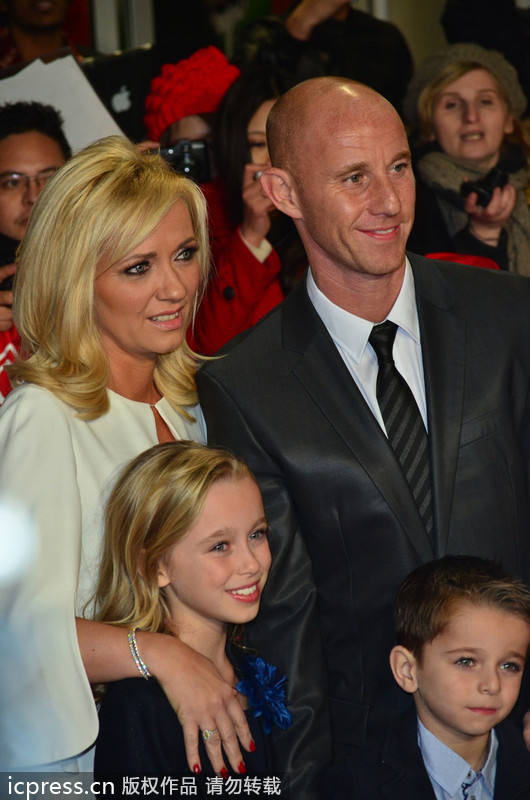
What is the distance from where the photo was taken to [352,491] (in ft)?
6.73

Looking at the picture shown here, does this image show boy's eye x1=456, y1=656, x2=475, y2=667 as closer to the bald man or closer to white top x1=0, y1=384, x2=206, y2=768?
the bald man

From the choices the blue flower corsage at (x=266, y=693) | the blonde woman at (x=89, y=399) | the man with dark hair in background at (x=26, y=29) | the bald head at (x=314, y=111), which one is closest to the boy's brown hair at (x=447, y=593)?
the blue flower corsage at (x=266, y=693)

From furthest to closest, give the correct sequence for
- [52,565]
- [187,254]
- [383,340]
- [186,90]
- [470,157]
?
[470,157] < [186,90] < [187,254] < [383,340] < [52,565]

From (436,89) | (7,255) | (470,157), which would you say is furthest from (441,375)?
(436,89)

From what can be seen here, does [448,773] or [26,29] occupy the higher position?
[26,29]

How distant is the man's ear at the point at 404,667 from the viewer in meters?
2.01

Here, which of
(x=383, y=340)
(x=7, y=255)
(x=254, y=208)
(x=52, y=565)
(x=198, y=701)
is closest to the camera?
(x=198, y=701)

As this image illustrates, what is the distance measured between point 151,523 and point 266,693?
1.21ft

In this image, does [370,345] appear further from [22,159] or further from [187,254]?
[22,159]

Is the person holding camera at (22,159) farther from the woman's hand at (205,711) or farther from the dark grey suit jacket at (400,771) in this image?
the dark grey suit jacket at (400,771)

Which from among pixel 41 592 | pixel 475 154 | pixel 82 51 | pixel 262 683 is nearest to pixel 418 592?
pixel 262 683

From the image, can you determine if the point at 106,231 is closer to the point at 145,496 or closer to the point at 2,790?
the point at 145,496

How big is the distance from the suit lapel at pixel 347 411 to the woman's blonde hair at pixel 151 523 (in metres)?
0.20

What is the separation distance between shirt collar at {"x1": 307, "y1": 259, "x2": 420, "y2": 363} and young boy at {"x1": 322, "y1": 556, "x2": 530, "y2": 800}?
444 mm
